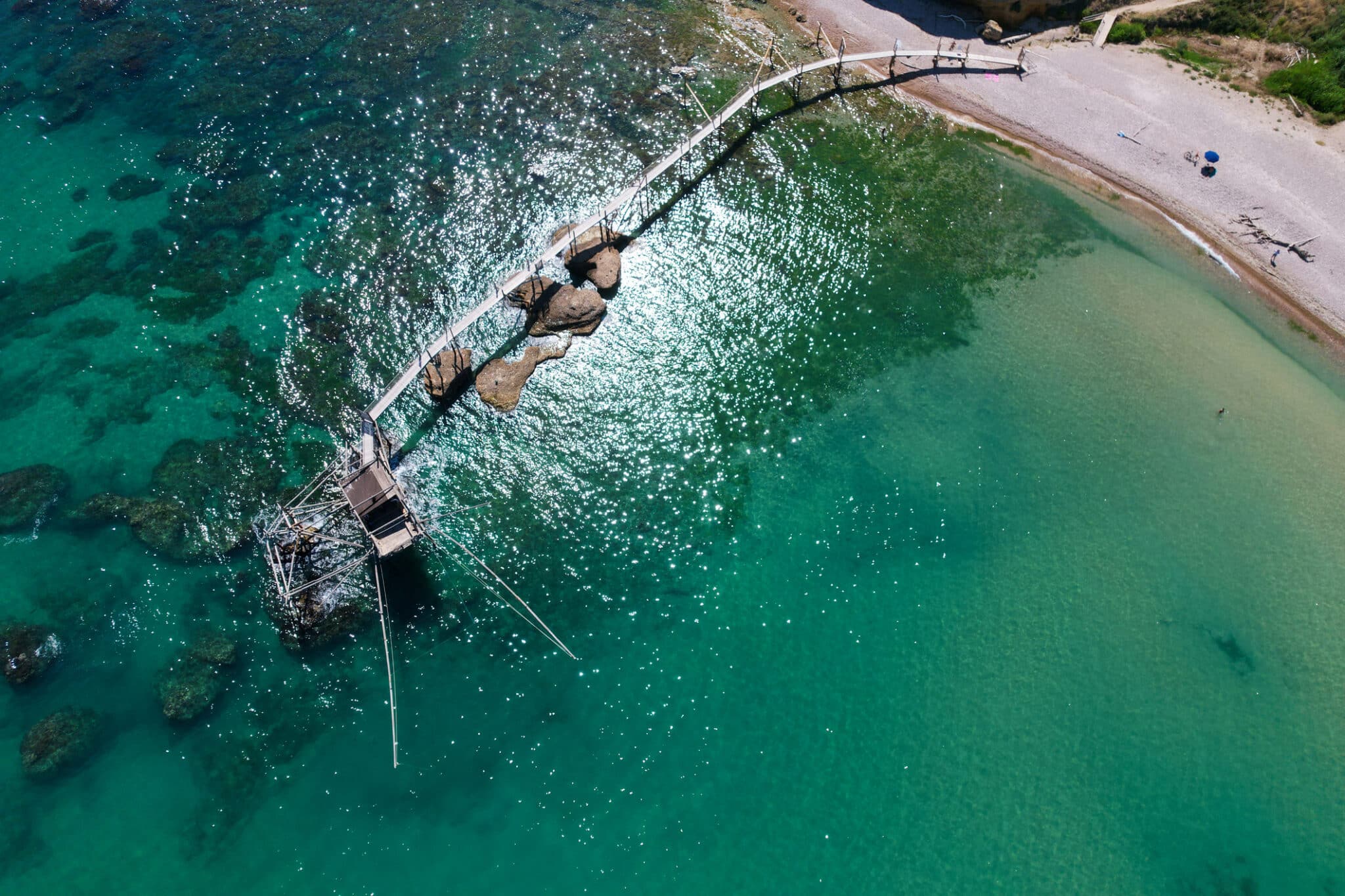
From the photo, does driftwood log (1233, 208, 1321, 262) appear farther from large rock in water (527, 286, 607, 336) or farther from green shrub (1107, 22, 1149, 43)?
large rock in water (527, 286, 607, 336)

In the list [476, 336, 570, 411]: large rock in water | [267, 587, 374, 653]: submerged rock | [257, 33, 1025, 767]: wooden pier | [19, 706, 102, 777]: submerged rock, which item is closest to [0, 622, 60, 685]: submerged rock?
[19, 706, 102, 777]: submerged rock

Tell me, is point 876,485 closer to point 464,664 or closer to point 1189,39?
point 464,664

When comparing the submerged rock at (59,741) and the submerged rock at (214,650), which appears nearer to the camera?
the submerged rock at (59,741)

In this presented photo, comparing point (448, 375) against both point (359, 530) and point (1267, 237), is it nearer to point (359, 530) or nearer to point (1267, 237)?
point (359, 530)

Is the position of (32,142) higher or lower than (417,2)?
lower

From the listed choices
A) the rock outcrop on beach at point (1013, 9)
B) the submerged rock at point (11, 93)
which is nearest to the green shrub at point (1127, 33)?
the rock outcrop on beach at point (1013, 9)

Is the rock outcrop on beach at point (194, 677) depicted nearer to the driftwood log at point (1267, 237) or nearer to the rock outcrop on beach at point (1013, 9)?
the driftwood log at point (1267, 237)

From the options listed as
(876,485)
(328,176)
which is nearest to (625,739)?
(876,485)
